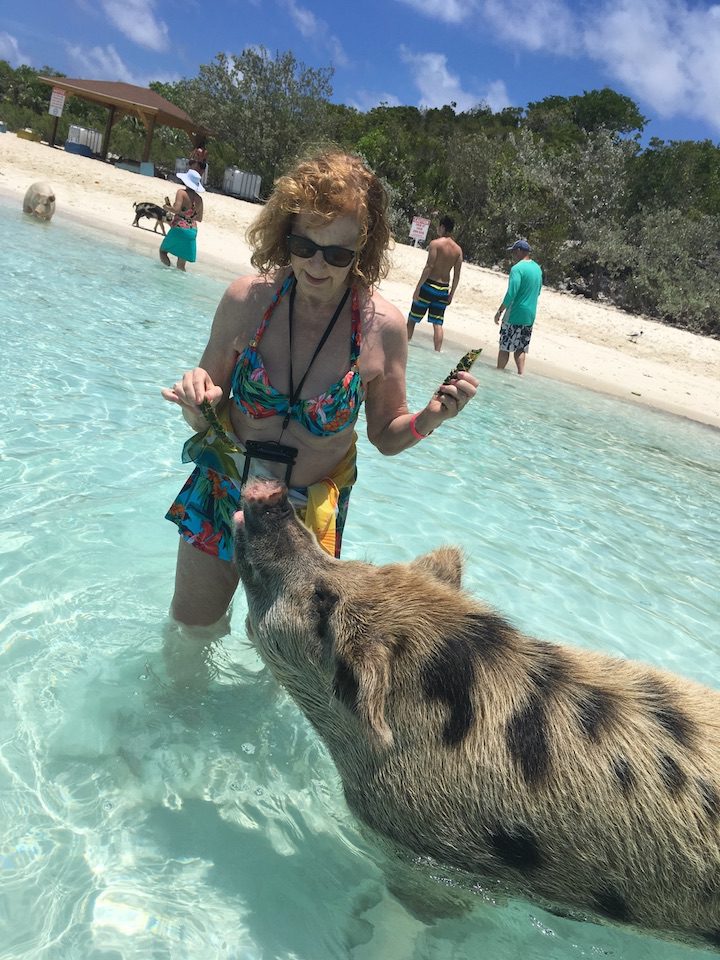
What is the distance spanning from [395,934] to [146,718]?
1443mm

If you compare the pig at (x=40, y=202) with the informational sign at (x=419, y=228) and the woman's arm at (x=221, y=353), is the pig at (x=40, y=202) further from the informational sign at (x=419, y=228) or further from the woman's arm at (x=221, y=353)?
the woman's arm at (x=221, y=353)

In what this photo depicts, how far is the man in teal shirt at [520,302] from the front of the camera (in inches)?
532

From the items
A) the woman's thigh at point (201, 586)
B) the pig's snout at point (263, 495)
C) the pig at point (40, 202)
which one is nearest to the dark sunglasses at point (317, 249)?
the pig's snout at point (263, 495)

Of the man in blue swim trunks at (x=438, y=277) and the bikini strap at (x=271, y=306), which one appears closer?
the bikini strap at (x=271, y=306)

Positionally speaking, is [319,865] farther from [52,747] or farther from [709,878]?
[709,878]

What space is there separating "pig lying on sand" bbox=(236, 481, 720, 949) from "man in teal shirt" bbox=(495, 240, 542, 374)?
11648 mm

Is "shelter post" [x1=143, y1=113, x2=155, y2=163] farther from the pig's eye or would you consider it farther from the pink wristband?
the pig's eye

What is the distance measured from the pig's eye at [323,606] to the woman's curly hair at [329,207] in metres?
1.33

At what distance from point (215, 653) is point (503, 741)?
195cm

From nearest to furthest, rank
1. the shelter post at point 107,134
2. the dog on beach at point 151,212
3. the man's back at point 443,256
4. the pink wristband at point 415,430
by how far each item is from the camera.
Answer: the pink wristband at point 415,430 < the man's back at point 443,256 < the dog on beach at point 151,212 < the shelter post at point 107,134

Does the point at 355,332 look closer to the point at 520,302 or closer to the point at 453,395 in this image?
the point at 453,395

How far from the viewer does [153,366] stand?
9.05 metres

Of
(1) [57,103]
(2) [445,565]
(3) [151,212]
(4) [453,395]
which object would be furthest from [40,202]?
(2) [445,565]

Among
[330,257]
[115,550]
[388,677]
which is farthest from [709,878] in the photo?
[115,550]
